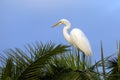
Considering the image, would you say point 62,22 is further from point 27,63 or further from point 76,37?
point 27,63

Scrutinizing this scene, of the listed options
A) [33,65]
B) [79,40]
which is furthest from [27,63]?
[79,40]

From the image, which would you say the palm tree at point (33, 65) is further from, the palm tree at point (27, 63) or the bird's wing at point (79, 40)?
the bird's wing at point (79, 40)

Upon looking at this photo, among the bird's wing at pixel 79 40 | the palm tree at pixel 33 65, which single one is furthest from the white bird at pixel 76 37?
the palm tree at pixel 33 65

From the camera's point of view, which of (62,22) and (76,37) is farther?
(62,22)

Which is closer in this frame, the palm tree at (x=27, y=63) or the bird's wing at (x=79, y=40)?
the palm tree at (x=27, y=63)

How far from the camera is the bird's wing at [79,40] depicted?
955 cm

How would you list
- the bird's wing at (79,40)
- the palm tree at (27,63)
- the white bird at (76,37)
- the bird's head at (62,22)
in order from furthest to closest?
the bird's head at (62,22), the white bird at (76,37), the bird's wing at (79,40), the palm tree at (27,63)

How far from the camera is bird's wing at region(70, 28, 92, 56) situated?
955 centimetres

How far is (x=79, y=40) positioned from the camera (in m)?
10.0

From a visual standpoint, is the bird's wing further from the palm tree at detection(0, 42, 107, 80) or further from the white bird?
the palm tree at detection(0, 42, 107, 80)

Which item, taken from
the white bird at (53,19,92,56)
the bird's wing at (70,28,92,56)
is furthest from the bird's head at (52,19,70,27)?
the bird's wing at (70,28,92,56)

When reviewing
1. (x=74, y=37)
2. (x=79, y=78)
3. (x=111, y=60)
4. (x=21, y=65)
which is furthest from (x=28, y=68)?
(x=74, y=37)

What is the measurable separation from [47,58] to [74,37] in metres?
5.53

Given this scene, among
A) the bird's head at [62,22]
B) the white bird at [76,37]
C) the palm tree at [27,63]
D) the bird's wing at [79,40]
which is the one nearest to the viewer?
the palm tree at [27,63]
